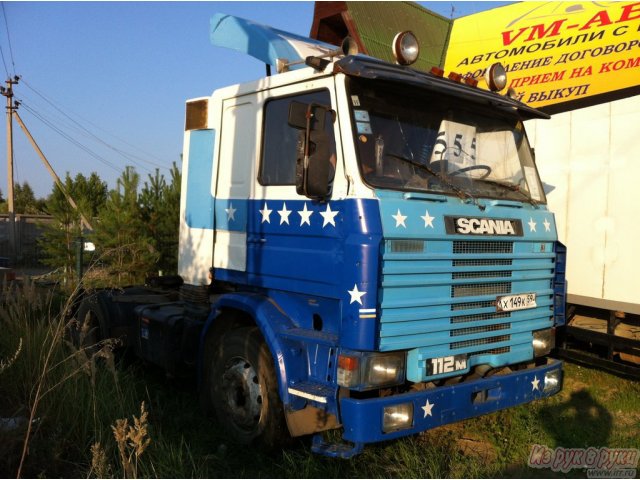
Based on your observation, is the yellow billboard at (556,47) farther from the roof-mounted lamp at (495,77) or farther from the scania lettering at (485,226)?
the scania lettering at (485,226)

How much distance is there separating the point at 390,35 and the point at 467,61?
5.88ft

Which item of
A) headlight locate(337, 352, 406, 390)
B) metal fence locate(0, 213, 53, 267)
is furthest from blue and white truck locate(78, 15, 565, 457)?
metal fence locate(0, 213, 53, 267)

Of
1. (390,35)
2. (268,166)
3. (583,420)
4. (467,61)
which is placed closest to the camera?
(268,166)

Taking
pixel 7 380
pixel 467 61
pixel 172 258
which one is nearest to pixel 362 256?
pixel 7 380

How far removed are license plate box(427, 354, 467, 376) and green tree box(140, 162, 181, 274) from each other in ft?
22.6

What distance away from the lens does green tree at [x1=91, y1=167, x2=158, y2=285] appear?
30.2 ft

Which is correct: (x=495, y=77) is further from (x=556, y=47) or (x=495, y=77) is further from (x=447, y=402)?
(x=447, y=402)

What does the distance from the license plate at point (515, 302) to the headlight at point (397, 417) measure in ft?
3.60

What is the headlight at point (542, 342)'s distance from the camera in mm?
4359

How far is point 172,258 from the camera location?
9.81 m

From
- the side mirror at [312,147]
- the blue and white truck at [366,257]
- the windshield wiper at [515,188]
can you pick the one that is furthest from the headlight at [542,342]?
the side mirror at [312,147]

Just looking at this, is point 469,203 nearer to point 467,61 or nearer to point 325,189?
point 325,189

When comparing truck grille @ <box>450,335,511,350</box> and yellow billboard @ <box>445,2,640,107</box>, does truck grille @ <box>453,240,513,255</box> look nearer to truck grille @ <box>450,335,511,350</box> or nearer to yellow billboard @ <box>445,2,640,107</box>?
truck grille @ <box>450,335,511,350</box>

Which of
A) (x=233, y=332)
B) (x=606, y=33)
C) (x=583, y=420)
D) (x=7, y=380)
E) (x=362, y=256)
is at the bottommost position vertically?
(x=583, y=420)
